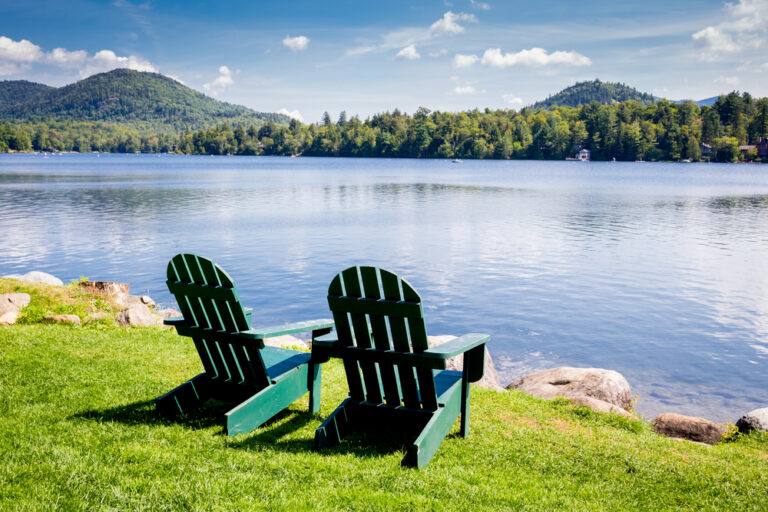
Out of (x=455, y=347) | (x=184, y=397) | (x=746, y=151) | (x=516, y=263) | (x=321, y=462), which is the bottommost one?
(x=516, y=263)

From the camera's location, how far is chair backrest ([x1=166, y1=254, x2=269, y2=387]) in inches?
213

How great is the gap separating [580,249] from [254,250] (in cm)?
1427

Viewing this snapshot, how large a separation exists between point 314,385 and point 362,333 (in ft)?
4.16

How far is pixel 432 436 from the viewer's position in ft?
16.2

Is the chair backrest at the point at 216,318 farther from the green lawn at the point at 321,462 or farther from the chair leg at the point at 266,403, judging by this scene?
the green lawn at the point at 321,462

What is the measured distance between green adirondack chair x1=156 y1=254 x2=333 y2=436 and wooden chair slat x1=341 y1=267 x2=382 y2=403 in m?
0.73

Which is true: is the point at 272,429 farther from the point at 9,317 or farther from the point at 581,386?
the point at 9,317

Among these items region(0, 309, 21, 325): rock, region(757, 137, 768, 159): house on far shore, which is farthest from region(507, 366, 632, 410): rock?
region(757, 137, 768, 159): house on far shore

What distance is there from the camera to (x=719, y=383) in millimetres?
12008

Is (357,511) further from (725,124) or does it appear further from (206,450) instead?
(725,124)

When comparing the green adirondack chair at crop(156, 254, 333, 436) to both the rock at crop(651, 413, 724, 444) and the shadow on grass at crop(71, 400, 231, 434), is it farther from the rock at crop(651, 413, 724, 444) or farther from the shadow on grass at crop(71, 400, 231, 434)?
the rock at crop(651, 413, 724, 444)

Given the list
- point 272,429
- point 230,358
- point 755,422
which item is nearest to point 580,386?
point 755,422

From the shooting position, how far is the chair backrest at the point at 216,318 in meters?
5.41

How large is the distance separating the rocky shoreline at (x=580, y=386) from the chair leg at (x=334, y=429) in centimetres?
316
